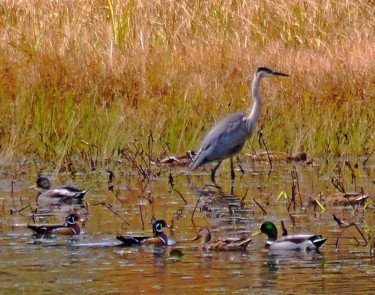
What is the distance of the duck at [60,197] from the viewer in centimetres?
938

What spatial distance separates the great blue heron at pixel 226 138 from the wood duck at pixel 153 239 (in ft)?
12.1

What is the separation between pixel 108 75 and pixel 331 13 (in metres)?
4.48

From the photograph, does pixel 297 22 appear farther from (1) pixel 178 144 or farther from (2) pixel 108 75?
(1) pixel 178 144

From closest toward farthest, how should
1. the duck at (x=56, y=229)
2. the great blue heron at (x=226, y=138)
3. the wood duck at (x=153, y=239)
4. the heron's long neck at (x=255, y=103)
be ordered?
the wood duck at (x=153, y=239)
the duck at (x=56, y=229)
the great blue heron at (x=226, y=138)
the heron's long neck at (x=255, y=103)

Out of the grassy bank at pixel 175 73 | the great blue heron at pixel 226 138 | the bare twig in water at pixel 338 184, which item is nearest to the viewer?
the bare twig in water at pixel 338 184

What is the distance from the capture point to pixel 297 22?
16.8 meters

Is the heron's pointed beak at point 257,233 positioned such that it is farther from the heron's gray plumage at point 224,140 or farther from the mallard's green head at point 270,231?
the heron's gray plumage at point 224,140

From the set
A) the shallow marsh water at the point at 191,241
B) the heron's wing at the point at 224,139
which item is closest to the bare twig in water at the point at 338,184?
the shallow marsh water at the point at 191,241

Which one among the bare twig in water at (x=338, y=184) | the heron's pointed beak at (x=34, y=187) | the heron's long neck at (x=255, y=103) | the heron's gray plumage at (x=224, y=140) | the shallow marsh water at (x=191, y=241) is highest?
the heron's long neck at (x=255, y=103)

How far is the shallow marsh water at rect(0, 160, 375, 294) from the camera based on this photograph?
641 cm

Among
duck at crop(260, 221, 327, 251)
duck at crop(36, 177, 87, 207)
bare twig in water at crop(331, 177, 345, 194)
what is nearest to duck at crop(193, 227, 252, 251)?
duck at crop(260, 221, 327, 251)

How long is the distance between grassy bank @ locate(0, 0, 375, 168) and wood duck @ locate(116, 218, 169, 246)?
322 centimetres

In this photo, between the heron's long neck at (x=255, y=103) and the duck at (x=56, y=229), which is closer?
the duck at (x=56, y=229)

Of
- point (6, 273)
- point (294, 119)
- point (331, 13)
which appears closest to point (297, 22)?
point (331, 13)
